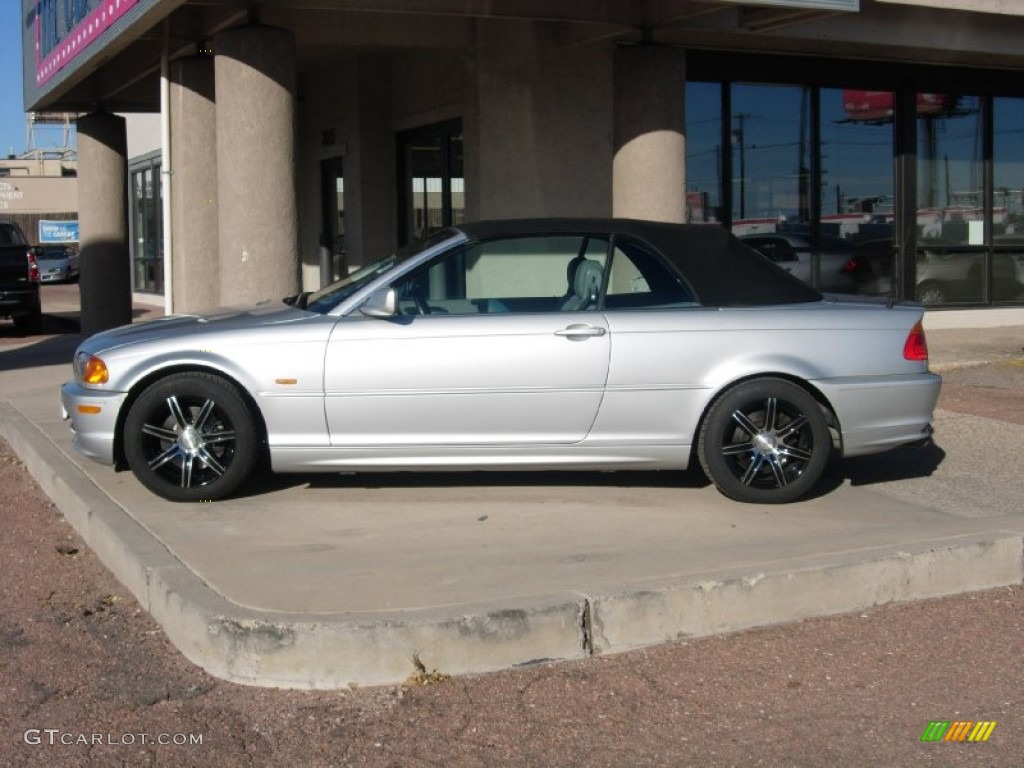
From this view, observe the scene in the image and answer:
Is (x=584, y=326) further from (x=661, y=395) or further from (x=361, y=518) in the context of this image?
(x=361, y=518)

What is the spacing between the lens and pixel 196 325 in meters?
6.68

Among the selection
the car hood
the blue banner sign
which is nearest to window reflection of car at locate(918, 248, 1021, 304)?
the car hood

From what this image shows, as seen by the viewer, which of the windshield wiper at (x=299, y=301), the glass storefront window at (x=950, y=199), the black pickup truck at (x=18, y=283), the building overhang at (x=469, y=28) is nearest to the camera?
the windshield wiper at (x=299, y=301)

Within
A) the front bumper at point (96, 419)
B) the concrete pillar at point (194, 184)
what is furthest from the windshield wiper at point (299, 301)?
the concrete pillar at point (194, 184)

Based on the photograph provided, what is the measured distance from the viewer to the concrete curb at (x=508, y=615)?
4.54m

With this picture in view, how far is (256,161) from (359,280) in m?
3.66

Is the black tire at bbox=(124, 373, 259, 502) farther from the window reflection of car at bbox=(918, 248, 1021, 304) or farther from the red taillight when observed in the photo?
the window reflection of car at bbox=(918, 248, 1021, 304)

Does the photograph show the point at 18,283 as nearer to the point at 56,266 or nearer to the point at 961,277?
the point at 961,277

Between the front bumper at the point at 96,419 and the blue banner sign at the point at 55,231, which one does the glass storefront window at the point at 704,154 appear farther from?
the blue banner sign at the point at 55,231

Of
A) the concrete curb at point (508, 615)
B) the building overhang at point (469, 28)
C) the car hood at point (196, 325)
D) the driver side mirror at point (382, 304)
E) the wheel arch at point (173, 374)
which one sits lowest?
the concrete curb at point (508, 615)

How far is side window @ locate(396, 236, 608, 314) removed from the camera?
672 centimetres

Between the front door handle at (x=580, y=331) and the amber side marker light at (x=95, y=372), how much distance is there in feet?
7.83

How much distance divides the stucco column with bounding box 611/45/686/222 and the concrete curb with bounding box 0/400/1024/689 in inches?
242

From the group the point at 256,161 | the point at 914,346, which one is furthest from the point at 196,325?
the point at 914,346
